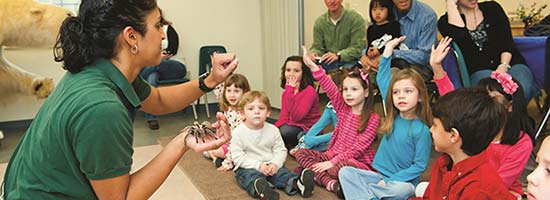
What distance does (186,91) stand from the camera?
1.71 meters

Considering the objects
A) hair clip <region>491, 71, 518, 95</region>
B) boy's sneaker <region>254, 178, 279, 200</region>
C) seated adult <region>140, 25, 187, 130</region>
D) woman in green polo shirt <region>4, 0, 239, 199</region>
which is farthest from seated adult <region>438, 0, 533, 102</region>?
seated adult <region>140, 25, 187, 130</region>

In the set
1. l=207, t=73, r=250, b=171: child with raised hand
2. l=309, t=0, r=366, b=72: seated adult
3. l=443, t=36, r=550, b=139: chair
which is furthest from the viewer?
l=309, t=0, r=366, b=72: seated adult

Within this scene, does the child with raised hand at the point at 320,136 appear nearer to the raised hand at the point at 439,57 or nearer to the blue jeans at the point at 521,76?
the raised hand at the point at 439,57

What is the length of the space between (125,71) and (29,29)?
3.28 metres

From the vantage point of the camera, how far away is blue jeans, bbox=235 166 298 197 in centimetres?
267

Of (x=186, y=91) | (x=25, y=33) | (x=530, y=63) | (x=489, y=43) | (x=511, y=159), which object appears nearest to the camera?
(x=186, y=91)

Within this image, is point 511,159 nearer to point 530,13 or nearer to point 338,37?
point 338,37

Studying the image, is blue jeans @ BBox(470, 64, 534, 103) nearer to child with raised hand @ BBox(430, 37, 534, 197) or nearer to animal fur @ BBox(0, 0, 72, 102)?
child with raised hand @ BBox(430, 37, 534, 197)

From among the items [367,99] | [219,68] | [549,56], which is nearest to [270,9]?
[367,99]

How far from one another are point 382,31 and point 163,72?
2280 millimetres

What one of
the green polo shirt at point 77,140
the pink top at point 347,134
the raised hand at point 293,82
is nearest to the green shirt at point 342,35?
the raised hand at point 293,82

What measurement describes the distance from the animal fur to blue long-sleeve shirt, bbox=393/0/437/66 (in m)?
2.75

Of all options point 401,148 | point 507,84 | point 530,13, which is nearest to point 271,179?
point 401,148

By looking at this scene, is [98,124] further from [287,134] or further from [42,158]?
[287,134]
